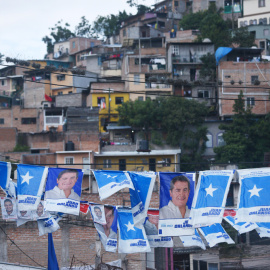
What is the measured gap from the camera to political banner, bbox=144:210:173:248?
17.8 metres

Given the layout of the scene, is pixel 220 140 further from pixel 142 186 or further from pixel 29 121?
pixel 142 186

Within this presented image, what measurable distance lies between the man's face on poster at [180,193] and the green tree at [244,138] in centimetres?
2830

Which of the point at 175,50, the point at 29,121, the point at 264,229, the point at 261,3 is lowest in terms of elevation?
the point at 264,229

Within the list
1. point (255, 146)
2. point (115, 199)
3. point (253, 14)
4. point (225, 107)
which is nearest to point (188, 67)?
point (225, 107)

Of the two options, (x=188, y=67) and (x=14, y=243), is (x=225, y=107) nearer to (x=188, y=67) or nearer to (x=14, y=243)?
(x=188, y=67)

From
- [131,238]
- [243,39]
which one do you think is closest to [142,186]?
[131,238]

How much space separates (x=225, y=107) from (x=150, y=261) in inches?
1113

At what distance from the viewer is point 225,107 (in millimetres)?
48906

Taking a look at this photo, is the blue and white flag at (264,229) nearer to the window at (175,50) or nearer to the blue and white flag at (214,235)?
the blue and white flag at (214,235)

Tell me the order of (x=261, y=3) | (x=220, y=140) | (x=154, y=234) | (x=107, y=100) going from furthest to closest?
(x=261, y=3), (x=107, y=100), (x=220, y=140), (x=154, y=234)

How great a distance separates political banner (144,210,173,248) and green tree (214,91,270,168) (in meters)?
27.1

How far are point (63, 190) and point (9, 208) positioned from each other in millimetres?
2885

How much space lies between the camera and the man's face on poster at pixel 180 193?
16.6 meters

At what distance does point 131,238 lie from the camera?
1739 centimetres
